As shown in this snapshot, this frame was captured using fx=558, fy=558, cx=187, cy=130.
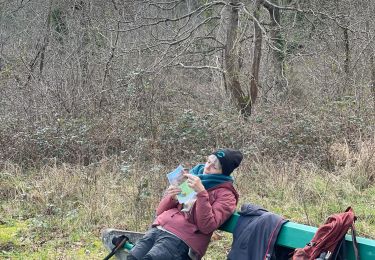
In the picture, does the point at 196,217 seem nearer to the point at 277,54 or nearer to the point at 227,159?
the point at 227,159

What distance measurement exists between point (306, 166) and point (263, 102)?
4.21 metres

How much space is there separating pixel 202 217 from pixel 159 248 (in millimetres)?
419

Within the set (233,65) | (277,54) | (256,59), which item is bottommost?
(233,65)

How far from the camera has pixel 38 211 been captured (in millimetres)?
7023

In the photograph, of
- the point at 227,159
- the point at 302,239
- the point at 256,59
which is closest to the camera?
the point at 302,239

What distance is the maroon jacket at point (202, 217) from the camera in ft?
12.5

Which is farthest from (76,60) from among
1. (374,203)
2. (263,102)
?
(374,203)

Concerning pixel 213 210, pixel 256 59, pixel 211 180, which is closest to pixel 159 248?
pixel 213 210

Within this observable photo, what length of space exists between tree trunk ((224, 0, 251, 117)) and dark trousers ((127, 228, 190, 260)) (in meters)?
7.57

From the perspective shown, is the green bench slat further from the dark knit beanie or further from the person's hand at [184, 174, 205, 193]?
the dark knit beanie

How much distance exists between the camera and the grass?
595 centimetres

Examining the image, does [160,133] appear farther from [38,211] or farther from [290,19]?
[290,19]

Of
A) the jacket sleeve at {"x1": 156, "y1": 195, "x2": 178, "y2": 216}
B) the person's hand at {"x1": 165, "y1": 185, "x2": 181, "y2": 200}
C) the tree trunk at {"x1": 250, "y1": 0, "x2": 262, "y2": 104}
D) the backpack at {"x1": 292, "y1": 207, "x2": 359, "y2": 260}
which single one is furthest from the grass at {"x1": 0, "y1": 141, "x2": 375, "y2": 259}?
the tree trunk at {"x1": 250, "y1": 0, "x2": 262, "y2": 104}

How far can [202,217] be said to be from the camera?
3.81 metres
